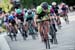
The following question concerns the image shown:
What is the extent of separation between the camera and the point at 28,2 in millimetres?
→ 63562

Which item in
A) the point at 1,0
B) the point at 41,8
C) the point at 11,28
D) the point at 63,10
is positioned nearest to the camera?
the point at 41,8

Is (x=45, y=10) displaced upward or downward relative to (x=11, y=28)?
upward

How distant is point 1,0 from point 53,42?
128 feet

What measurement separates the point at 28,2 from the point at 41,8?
46.0m

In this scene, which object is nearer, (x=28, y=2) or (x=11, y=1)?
(x=28, y=2)

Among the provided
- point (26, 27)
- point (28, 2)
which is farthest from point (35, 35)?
point (28, 2)

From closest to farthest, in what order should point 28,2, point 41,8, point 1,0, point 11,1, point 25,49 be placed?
point 41,8
point 25,49
point 1,0
point 28,2
point 11,1

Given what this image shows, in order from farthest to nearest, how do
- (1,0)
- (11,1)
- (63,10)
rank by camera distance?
(11,1), (1,0), (63,10)

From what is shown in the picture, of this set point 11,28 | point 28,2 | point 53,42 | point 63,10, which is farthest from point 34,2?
point 53,42

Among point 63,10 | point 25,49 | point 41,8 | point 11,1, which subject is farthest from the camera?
point 11,1

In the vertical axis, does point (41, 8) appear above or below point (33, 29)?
above

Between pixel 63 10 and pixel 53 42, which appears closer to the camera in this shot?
pixel 53 42

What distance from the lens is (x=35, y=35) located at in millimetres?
Answer: 25859

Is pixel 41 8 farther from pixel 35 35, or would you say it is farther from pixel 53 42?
pixel 35 35
